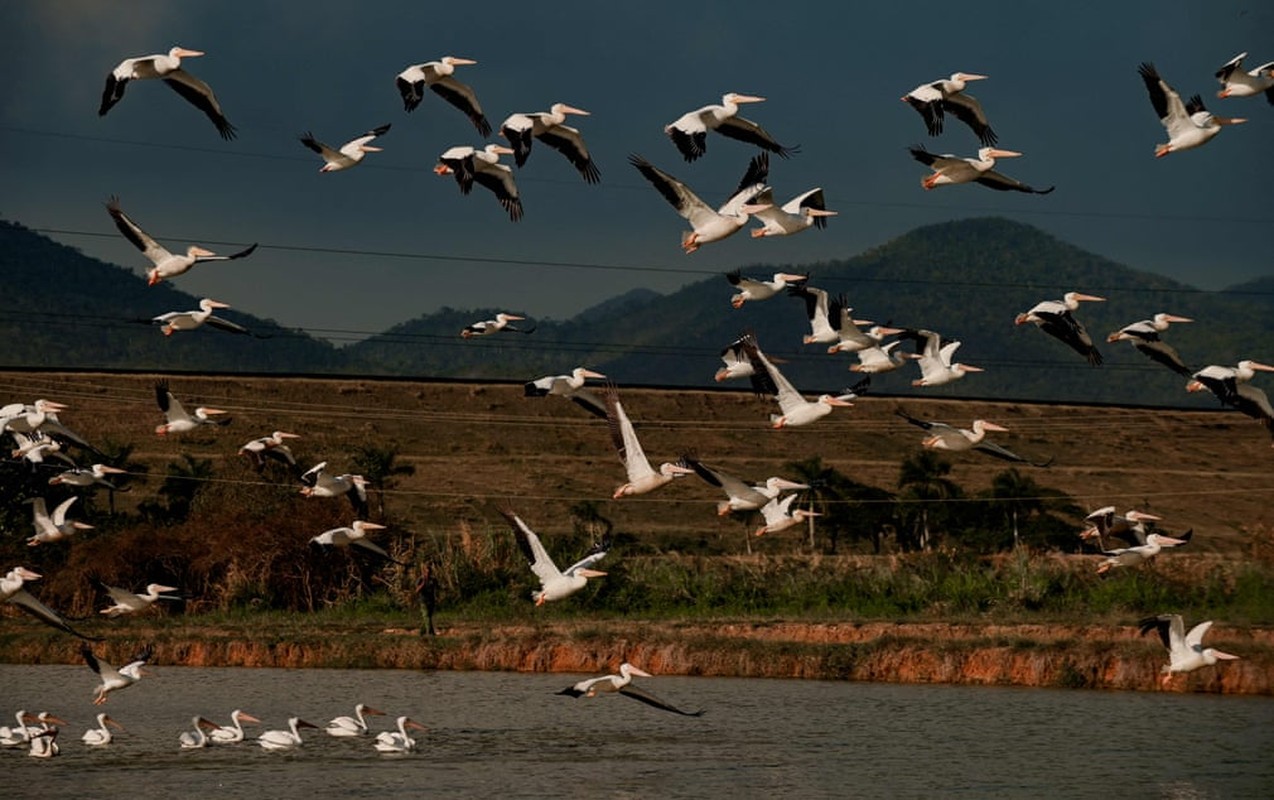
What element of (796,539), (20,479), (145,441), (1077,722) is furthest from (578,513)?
(1077,722)

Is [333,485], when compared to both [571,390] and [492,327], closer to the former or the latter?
[492,327]

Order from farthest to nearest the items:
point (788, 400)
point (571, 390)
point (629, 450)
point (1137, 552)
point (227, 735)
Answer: point (1137, 552)
point (227, 735)
point (788, 400)
point (571, 390)
point (629, 450)

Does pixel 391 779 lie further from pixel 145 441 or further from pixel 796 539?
pixel 145 441

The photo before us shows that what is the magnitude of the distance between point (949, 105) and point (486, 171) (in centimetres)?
572

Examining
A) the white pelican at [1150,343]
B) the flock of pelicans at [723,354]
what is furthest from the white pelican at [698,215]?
the white pelican at [1150,343]

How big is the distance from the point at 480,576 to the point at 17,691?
11.2m

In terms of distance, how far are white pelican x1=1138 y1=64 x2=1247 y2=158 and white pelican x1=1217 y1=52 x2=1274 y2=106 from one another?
2.25 feet

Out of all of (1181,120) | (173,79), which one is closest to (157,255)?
(173,79)

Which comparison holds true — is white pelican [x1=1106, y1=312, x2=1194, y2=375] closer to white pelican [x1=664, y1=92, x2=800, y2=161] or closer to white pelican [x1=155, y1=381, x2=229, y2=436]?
white pelican [x1=664, y1=92, x2=800, y2=161]

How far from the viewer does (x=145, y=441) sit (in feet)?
208

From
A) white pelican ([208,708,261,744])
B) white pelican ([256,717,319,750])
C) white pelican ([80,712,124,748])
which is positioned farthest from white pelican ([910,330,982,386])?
white pelican ([80,712,124,748])

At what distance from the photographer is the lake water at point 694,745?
23156 millimetres

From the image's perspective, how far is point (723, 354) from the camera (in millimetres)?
24547

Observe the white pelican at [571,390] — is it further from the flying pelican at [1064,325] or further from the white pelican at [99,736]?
the white pelican at [99,736]
